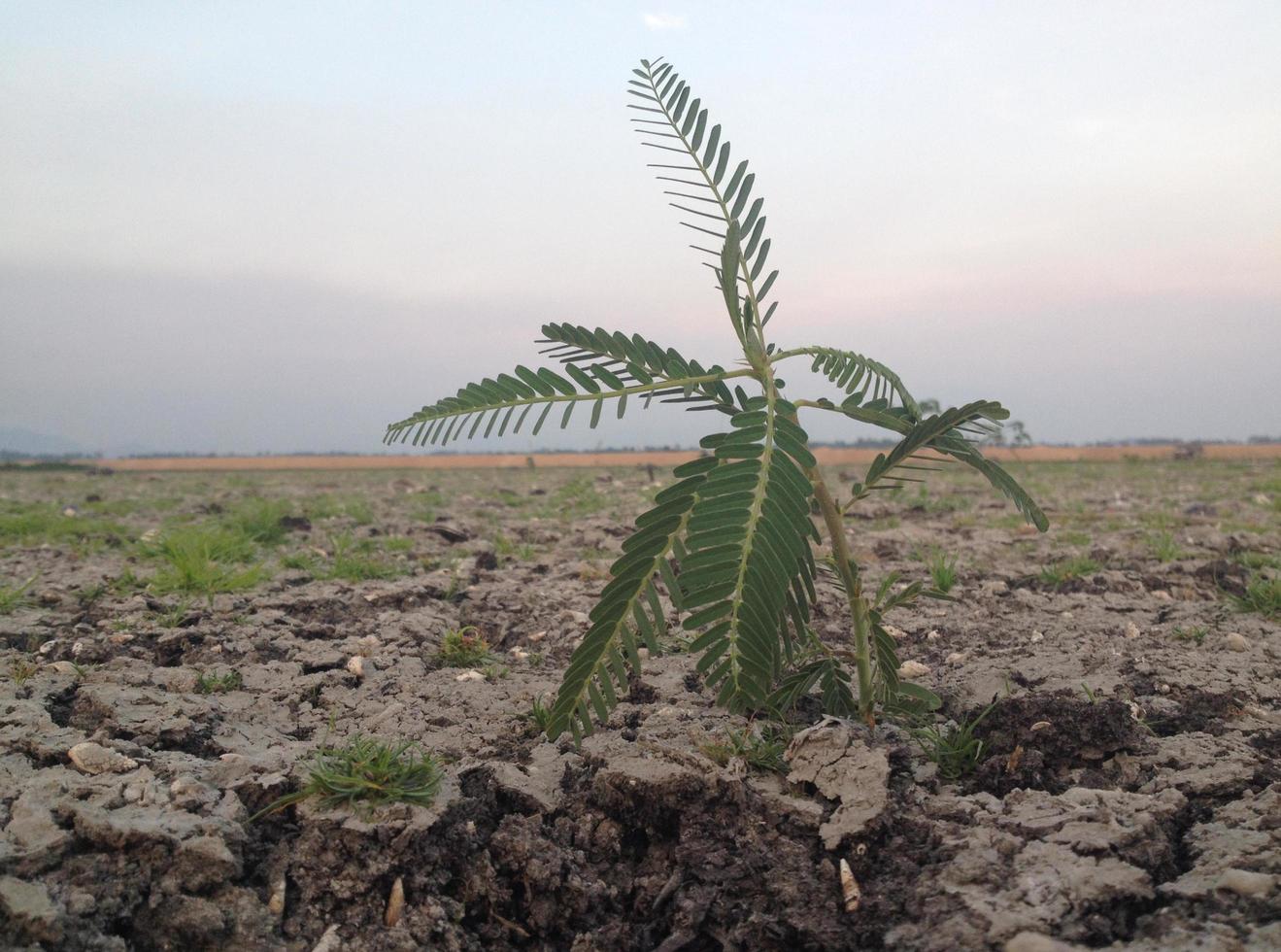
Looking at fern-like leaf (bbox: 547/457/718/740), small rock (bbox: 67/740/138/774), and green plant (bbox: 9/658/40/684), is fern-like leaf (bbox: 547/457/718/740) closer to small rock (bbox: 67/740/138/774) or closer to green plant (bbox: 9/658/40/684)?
small rock (bbox: 67/740/138/774)

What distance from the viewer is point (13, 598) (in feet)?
12.4

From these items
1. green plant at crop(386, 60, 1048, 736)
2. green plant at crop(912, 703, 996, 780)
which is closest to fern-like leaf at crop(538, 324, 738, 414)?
green plant at crop(386, 60, 1048, 736)

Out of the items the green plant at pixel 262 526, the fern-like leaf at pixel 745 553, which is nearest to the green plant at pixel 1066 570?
the fern-like leaf at pixel 745 553

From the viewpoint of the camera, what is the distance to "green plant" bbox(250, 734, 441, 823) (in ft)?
6.63

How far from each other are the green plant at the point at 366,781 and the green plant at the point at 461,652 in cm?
103

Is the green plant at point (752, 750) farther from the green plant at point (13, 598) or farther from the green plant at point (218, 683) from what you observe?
the green plant at point (13, 598)

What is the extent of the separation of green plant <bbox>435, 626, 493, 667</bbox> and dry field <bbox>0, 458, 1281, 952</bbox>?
17 mm

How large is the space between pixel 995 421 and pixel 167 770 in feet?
7.16

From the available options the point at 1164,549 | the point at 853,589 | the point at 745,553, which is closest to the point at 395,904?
the point at 745,553

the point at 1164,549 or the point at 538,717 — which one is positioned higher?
the point at 1164,549

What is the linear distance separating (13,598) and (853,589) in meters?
3.61

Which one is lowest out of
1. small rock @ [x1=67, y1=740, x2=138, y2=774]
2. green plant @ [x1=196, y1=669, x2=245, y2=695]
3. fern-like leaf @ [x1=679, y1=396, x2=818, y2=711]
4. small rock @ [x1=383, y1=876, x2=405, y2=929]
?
small rock @ [x1=383, y1=876, x2=405, y2=929]

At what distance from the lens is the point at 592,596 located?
4.08m

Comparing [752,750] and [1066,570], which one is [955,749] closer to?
[752,750]
